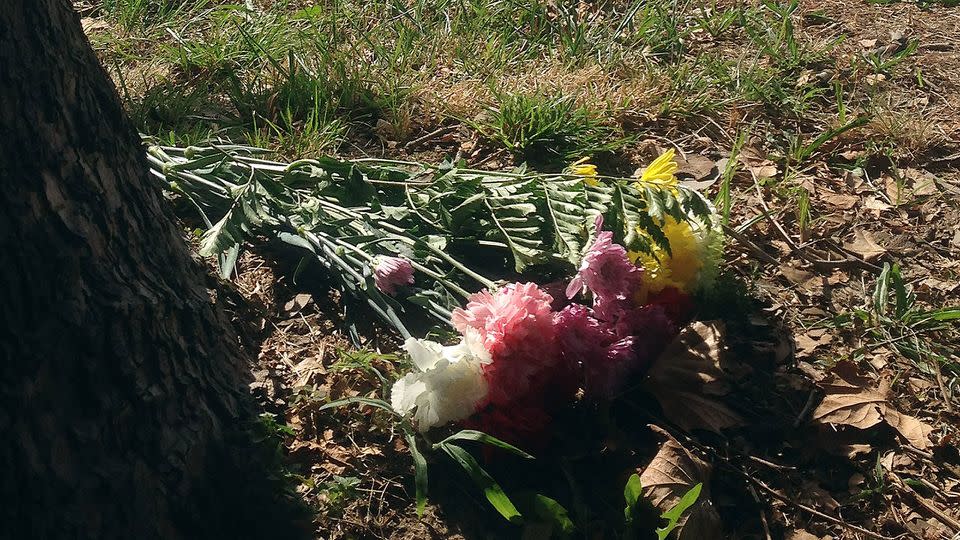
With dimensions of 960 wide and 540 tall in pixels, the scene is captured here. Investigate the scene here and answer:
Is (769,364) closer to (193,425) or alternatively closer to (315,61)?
(193,425)

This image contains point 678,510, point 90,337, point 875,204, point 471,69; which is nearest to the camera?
point 90,337

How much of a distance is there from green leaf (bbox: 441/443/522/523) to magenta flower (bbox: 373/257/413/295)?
1.50 ft

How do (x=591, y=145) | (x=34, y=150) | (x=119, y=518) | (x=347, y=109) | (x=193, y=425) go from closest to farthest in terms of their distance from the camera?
(x=34, y=150) < (x=119, y=518) < (x=193, y=425) < (x=591, y=145) < (x=347, y=109)

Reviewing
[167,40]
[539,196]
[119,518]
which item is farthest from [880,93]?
[119,518]

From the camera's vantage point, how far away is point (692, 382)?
2170 mm

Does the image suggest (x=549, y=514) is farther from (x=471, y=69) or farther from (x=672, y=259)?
(x=471, y=69)

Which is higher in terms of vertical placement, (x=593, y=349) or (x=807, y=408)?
(x=593, y=349)

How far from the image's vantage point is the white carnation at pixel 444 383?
189 cm

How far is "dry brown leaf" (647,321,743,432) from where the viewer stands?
2141mm

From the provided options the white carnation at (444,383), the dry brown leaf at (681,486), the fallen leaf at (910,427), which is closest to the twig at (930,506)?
the fallen leaf at (910,427)

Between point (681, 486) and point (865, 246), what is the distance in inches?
48.9

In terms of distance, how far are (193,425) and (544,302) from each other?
74 centimetres

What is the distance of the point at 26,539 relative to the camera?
1499mm

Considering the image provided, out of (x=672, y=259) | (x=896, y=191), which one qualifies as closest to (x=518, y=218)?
(x=672, y=259)
